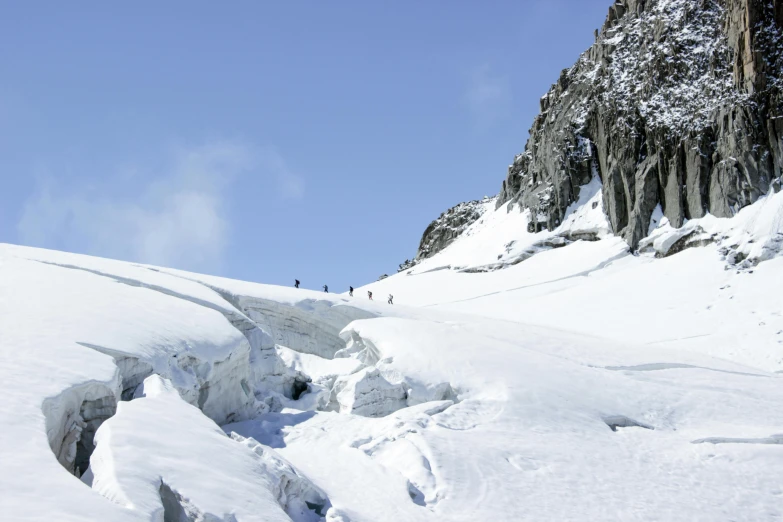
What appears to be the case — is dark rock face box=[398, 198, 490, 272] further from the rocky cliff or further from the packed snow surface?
the packed snow surface

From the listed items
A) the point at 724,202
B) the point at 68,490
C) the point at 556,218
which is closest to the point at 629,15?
the point at 556,218

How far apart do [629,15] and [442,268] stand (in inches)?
1323

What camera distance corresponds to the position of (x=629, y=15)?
7506 centimetres

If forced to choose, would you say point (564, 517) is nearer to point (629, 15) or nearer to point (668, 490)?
point (668, 490)

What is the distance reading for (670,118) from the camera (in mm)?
62875

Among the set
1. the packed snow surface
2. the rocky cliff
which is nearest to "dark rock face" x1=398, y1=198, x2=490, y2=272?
the rocky cliff

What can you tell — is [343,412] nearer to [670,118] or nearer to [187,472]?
[187,472]

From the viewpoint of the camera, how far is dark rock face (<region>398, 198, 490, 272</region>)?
107688 mm

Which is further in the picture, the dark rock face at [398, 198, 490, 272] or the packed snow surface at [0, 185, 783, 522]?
the dark rock face at [398, 198, 490, 272]

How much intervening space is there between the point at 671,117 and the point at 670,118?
0.12 metres

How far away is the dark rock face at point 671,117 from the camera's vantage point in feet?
180

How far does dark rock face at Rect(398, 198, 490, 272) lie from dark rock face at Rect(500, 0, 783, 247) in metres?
24.9

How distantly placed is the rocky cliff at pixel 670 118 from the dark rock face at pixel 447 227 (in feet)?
81.4

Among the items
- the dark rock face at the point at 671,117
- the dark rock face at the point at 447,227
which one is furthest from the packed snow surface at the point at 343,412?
the dark rock face at the point at 447,227
